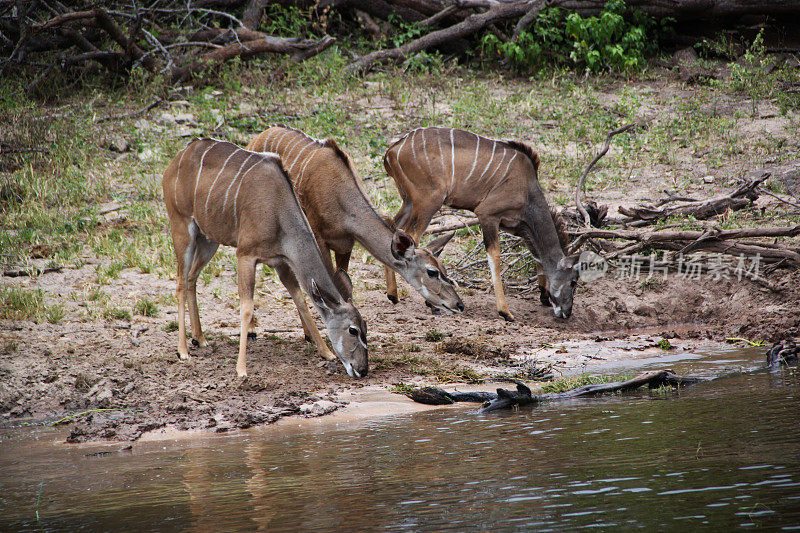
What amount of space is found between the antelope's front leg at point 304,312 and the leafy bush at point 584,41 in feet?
29.1

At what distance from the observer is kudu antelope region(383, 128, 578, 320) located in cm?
909

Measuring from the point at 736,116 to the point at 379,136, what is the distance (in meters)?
5.40

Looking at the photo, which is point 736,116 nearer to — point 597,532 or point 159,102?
point 159,102

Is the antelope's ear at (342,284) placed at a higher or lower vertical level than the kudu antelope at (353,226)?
lower

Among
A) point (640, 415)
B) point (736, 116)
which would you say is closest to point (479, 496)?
point (640, 415)

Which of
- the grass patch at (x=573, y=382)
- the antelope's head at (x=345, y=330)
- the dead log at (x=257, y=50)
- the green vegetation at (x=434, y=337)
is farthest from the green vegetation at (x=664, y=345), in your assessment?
the dead log at (x=257, y=50)

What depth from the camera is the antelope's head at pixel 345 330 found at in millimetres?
6938

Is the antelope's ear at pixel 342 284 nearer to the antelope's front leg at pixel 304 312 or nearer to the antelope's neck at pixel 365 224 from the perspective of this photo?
the antelope's front leg at pixel 304 312

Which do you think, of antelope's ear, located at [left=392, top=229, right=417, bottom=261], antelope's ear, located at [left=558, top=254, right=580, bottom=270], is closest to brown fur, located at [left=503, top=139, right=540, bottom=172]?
antelope's ear, located at [left=558, top=254, right=580, bottom=270]

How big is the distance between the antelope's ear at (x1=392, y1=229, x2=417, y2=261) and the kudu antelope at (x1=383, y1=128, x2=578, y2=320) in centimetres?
122

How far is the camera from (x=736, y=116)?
42.8 feet

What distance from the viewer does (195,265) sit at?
25.2ft

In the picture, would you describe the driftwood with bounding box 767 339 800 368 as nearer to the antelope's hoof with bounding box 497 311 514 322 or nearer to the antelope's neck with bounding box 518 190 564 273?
the antelope's hoof with bounding box 497 311 514 322

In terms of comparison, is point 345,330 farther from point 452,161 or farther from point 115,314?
point 452,161
